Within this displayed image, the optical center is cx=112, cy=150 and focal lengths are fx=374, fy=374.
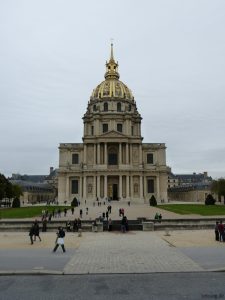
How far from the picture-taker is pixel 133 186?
91812 mm

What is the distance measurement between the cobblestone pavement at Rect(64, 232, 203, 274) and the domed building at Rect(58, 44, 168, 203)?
6588 cm

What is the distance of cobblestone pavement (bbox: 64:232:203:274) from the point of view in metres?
14.3

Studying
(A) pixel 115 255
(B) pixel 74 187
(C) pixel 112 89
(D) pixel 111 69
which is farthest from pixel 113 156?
(A) pixel 115 255

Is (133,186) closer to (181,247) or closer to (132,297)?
(181,247)

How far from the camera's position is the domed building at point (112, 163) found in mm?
90750

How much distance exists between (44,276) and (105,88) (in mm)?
92888

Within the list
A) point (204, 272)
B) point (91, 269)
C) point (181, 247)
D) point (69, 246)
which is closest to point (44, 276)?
Answer: point (91, 269)

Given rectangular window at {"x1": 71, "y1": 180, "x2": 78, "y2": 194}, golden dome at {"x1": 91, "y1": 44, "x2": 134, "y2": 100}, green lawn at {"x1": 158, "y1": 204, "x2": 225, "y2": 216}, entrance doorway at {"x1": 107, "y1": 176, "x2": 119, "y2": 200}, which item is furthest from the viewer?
golden dome at {"x1": 91, "y1": 44, "x2": 134, "y2": 100}

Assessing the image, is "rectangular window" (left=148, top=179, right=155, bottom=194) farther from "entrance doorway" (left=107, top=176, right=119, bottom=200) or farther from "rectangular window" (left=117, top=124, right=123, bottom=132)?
"rectangular window" (left=117, top=124, right=123, bottom=132)

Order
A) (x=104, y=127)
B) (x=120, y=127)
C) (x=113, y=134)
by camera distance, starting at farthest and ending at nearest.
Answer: (x=120, y=127) → (x=104, y=127) → (x=113, y=134)

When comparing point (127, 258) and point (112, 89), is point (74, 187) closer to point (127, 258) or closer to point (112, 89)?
point (112, 89)

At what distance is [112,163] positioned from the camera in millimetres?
94438

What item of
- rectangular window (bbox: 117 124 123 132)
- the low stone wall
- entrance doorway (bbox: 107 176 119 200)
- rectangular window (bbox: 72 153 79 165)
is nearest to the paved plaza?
the low stone wall

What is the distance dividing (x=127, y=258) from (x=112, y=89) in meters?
89.0
